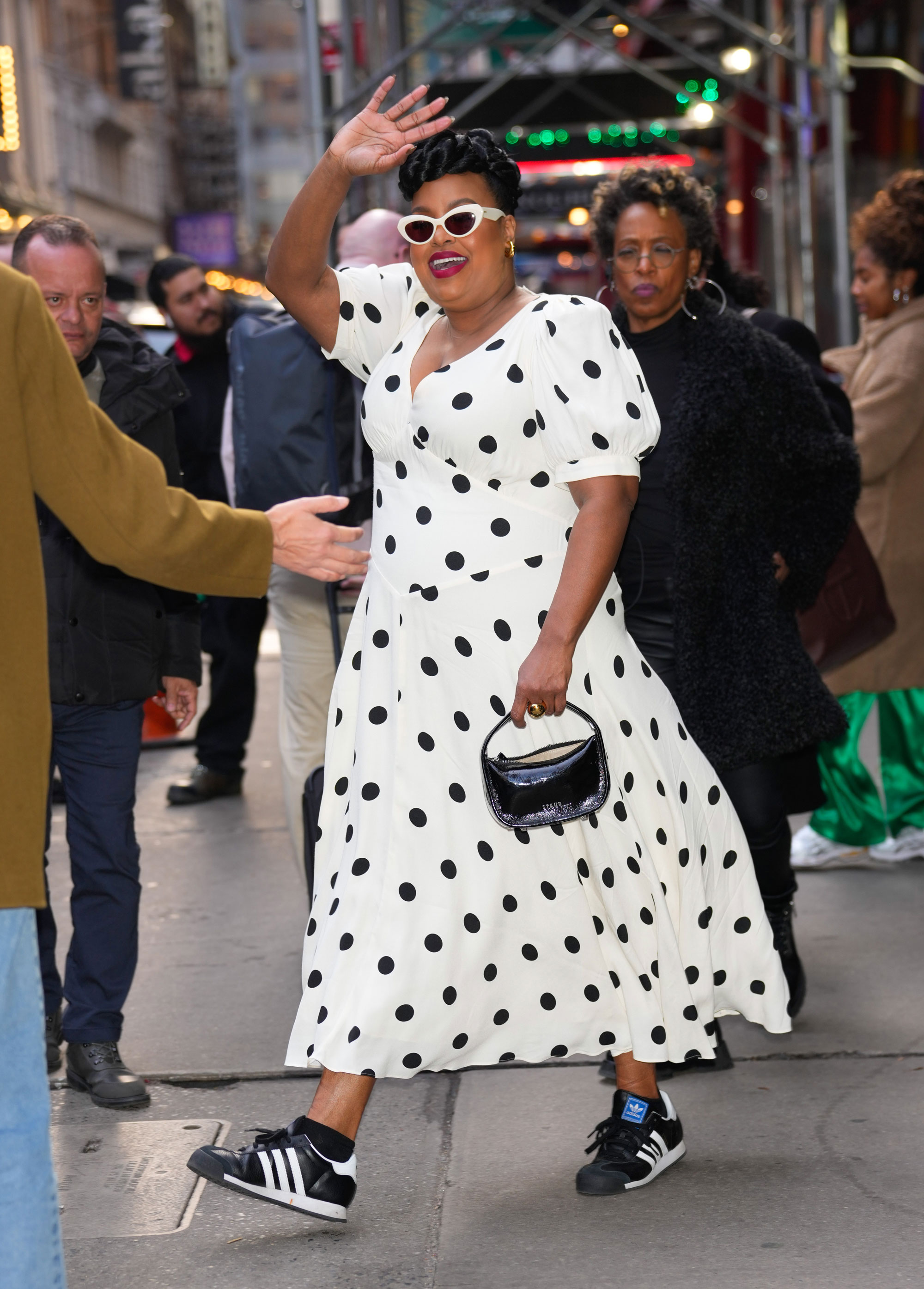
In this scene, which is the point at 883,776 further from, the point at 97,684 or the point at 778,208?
the point at 778,208

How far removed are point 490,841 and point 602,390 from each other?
2.91 feet

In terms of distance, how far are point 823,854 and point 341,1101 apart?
9.87 ft

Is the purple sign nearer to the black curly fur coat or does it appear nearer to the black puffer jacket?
the black puffer jacket

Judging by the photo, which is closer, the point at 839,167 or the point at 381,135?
the point at 381,135

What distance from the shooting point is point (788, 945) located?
4262mm

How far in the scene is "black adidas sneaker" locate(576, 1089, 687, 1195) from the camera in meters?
3.36

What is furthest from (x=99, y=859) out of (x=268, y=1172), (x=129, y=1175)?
(x=268, y=1172)

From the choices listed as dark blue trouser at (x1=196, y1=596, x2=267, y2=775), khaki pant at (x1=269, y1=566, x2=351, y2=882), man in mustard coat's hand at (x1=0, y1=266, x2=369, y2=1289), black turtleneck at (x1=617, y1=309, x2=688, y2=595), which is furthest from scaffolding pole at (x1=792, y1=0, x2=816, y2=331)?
man in mustard coat's hand at (x1=0, y1=266, x2=369, y2=1289)

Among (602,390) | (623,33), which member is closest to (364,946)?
(602,390)

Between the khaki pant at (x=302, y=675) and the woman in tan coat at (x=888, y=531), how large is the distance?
5.91ft

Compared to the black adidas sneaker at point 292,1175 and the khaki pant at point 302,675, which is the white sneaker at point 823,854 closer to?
the khaki pant at point 302,675

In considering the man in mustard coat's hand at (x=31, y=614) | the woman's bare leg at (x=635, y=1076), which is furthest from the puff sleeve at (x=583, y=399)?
the woman's bare leg at (x=635, y=1076)

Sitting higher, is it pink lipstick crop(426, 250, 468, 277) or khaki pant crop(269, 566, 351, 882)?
pink lipstick crop(426, 250, 468, 277)

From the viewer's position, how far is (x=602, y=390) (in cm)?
315
